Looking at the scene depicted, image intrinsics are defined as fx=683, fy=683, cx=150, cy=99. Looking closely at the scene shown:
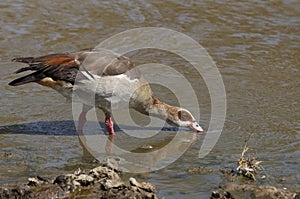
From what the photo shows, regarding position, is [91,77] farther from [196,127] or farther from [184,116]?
[196,127]

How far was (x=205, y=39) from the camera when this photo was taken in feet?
36.9

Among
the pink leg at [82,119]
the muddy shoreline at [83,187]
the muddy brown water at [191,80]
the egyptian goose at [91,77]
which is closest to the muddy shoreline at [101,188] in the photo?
the muddy shoreline at [83,187]

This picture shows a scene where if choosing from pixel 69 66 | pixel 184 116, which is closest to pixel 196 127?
pixel 184 116

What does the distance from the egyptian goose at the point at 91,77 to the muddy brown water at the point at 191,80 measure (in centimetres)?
52

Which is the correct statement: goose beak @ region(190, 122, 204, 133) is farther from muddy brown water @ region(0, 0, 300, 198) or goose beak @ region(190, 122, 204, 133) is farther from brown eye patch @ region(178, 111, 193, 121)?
muddy brown water @ region(0, 0, 300, 198)

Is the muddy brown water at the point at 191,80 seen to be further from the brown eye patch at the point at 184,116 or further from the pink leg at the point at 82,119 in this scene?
the brown eye patch at the point at 184,116

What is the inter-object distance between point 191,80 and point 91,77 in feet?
7.88

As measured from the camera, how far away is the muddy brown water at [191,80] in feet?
22.5

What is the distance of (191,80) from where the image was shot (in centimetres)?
988

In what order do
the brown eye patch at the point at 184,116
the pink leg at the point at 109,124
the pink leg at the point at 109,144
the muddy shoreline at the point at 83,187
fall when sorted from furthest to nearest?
the brown eye patch at the point at 184,116 < the pink leg at the point at 109,124 < the pink leg at the point at 109,144 < the muddy shoreline at the point at 83,187

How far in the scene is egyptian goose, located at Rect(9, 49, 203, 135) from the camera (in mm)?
7840

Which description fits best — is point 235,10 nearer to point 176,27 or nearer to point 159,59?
point 176,27

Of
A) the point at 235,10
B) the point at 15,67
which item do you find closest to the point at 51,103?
the point at 15,67

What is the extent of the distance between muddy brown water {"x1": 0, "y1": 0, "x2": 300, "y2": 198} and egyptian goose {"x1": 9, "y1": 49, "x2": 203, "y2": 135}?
1.69 feet
